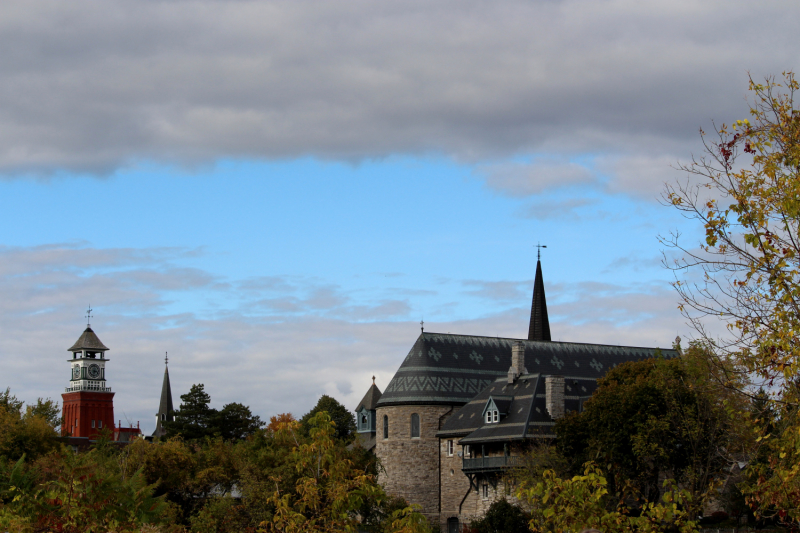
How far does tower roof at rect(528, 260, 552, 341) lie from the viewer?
300 feet

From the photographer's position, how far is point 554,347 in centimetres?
7669

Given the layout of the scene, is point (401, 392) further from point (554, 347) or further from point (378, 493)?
point (378, 493)

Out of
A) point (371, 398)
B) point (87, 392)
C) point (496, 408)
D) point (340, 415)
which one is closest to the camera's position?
point (496, 408)

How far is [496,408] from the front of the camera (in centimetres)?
6175

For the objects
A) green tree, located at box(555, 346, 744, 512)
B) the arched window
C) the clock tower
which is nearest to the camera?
green tree, located at box(555, 346, 744, 512)

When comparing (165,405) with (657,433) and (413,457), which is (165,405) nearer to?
(413,457)

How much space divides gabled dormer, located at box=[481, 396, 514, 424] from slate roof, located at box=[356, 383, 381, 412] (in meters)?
34.4

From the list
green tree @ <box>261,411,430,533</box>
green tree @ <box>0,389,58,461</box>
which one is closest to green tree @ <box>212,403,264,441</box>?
green tree @ <box>0,389,58,461</box>

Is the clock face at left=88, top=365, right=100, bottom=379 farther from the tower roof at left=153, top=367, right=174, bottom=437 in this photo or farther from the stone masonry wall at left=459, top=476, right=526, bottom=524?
the stone masonry wall at left=459, top=476, right=526, bottom=524

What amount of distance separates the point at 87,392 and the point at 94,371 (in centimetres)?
406

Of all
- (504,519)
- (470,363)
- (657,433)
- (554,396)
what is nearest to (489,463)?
(554,396)

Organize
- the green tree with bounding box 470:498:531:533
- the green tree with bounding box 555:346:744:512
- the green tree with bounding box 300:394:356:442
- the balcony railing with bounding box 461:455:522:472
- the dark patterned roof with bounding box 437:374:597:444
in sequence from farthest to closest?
the green tree with bounding box 300:394:356:442 → the dark patterned roof with bounding box 437:374:597:444 → the balcony railing with bounding box 461:455:522:472 → the green tree with bounding box 470:498:531:533 → the green tree with bounding box 555:346:744:512

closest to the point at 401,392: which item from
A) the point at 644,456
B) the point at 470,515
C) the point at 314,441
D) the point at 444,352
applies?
the point at 444,352

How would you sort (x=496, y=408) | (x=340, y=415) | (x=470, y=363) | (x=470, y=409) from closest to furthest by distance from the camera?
(x=496, y=408) < (x=470, y=409) < (x=470, y=363) < (x=340, y=415)
